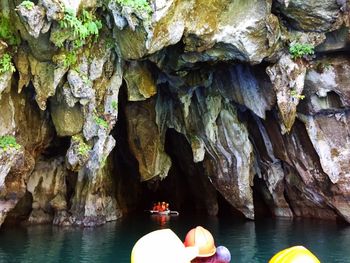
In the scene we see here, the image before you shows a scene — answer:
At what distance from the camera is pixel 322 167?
57.2 ft

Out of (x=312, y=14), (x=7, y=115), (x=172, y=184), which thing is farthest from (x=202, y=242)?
(x=172, y=184)

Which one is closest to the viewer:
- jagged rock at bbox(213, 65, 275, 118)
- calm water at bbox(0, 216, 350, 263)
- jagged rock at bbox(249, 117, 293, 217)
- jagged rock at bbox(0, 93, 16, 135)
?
calm water at bbox(0, 216, 350, 263)

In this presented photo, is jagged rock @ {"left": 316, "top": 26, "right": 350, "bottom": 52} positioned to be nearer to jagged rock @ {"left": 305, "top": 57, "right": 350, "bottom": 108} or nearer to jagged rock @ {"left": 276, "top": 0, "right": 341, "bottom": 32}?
jagged rock @ {"left": 305, "top": 57, "right": 350, "bottom": 108}

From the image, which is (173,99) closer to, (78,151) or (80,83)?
(78,151)

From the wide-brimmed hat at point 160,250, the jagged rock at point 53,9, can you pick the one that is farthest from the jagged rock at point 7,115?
the wide-brimmed hat at point 160,250

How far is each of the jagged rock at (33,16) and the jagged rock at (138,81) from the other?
4.69 m

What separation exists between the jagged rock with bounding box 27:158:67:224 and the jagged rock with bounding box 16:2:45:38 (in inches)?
356

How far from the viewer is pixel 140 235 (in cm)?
1609

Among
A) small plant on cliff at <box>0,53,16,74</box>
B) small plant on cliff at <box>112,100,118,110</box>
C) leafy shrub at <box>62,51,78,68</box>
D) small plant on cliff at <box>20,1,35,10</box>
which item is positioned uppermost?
small plant on cliff at <box>20,1,35,10</box>

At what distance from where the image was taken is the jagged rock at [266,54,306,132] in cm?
1424

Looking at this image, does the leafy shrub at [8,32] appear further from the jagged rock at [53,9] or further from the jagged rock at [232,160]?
the jagged rock at [232,160]

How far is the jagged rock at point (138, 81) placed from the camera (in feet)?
49.1

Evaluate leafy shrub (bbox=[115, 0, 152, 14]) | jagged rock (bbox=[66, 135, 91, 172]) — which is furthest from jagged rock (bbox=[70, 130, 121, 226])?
leafy shrub (bbox=[115, 0, 152, 14])

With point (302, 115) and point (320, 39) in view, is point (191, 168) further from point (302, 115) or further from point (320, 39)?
point (320, 39)
